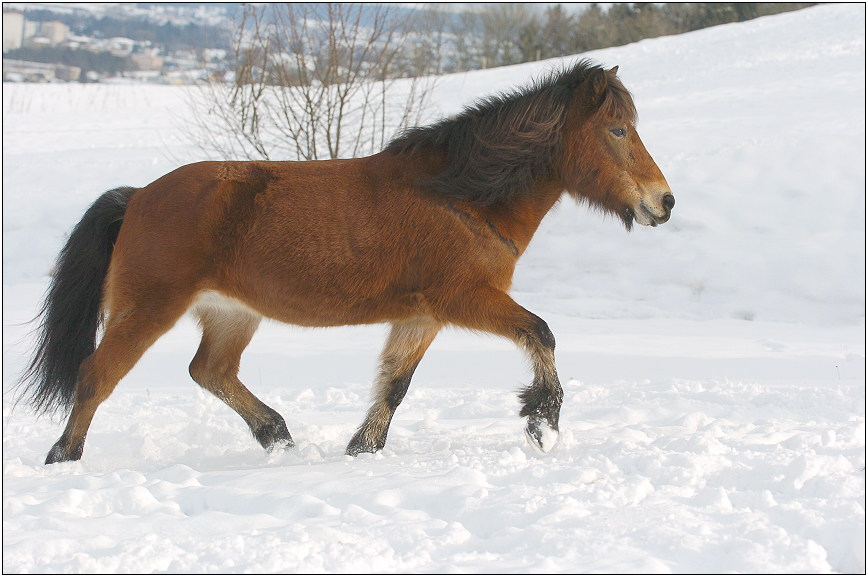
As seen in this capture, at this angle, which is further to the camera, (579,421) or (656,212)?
(579,421)

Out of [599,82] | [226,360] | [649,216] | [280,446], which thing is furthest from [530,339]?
[226,360]

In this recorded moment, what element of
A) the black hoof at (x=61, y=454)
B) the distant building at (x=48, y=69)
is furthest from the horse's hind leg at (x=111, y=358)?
the distant building at (x=48, y=69)

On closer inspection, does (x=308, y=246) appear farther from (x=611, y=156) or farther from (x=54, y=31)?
(x=54, y=31)

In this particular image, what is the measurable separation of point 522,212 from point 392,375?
125cm

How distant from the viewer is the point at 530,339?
451 centimetres

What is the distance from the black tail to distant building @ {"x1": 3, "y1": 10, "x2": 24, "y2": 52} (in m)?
12.8

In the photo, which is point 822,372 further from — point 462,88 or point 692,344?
point 462,88

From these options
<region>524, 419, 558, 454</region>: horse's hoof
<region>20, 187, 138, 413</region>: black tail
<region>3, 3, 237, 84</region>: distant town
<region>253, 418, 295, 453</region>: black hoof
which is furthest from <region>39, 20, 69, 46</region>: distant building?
<region>524, 419, 558, 454</region>: horse's hoof

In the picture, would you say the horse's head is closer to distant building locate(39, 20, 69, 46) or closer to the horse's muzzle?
the horse's muzzle

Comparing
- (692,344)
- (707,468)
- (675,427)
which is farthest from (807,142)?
(707,468)

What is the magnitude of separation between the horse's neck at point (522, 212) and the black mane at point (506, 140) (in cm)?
5

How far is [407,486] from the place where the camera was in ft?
12.2

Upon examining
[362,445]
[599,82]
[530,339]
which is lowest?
[362,445]

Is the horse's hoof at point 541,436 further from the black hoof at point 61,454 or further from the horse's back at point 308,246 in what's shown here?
the black hoof at point 61,454
